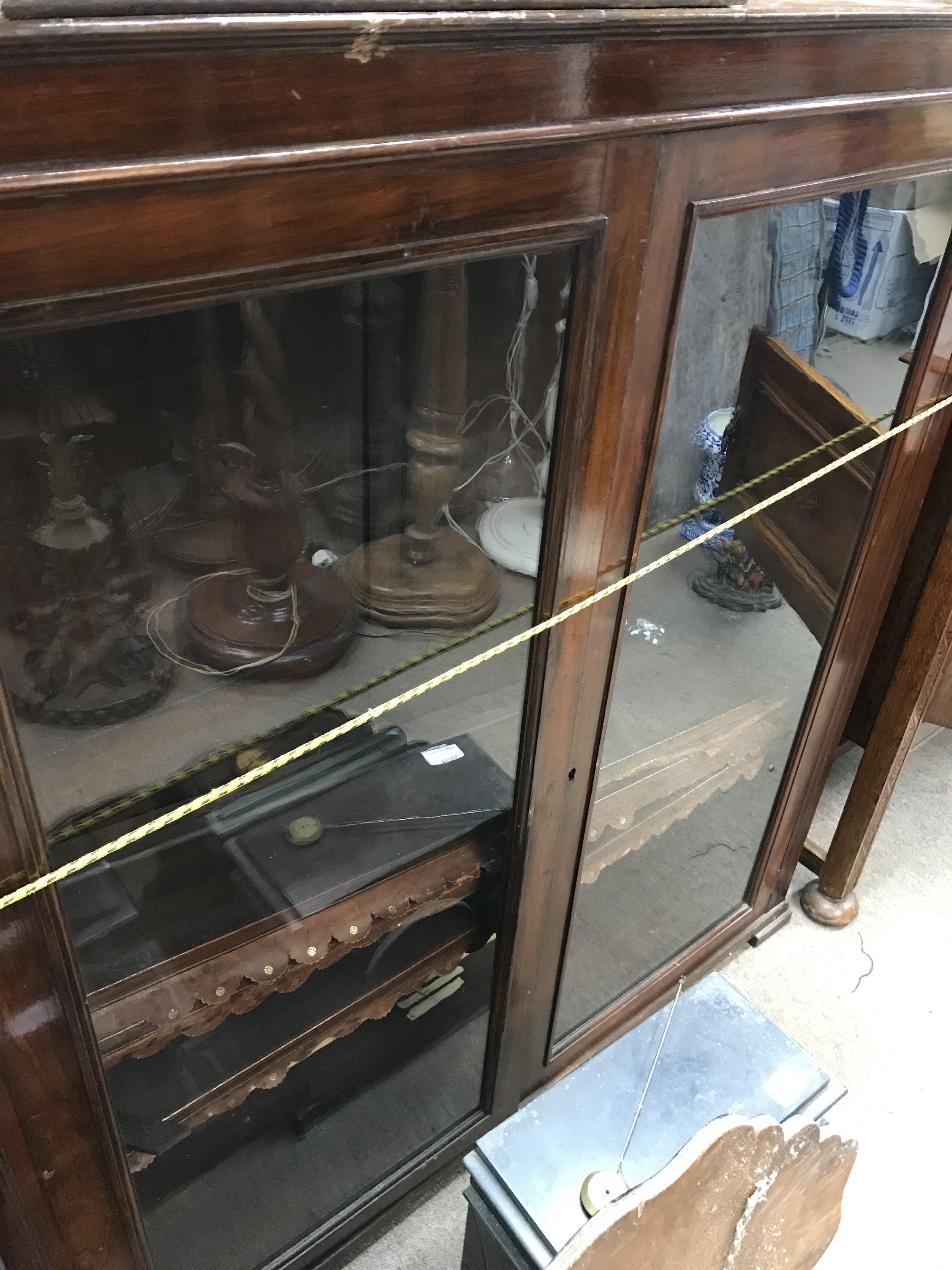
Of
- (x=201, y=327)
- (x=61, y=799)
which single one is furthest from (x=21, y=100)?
(x=61, y=799)

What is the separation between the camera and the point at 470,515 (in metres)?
0.78

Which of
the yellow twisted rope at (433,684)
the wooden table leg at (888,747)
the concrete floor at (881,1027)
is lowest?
the concrete floor at (881,1027)

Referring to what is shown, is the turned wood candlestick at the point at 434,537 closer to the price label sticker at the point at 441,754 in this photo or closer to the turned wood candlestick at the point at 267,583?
the turned wood candlestick at the point at 267,583

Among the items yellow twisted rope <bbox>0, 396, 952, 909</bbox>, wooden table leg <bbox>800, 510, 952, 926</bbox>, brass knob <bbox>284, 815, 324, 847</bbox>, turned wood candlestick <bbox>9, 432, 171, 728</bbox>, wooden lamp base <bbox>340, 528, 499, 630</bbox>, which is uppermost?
turned wood candlestick <bbox>9, 432, 171, 728</bbox>

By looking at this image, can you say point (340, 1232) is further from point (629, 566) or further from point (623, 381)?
point (623, 381)

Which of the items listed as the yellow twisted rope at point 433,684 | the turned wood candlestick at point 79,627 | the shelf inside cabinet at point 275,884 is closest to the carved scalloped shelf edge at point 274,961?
the shelf inside cabinet at point 275,884

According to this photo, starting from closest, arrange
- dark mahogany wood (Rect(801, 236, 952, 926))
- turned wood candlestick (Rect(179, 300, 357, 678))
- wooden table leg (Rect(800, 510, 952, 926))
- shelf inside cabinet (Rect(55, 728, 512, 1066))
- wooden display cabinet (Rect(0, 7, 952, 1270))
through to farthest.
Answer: wooden display cabinet (Rect(0, 7, 952, 1270)), turned wood candlestick (Rect(179, 300, 357, 678)), shelf inside cabinet (Rect(55, 728, 512, 1066)), dark mahogany wood (Rect(801, 236, 952, 926)), wooden table leg (Rect(800, 510, 952, 926))

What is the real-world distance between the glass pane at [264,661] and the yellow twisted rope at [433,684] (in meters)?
0.01

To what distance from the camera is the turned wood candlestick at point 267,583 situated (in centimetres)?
61

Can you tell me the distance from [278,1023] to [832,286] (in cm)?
89

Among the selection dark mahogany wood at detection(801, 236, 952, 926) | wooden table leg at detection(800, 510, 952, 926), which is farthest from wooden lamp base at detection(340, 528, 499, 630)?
wooden table leg at detection(800, 510, 952, 926)

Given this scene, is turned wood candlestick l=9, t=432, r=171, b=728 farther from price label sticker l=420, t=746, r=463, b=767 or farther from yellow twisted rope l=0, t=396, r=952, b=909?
price label sticker l=420, t=746, r=463, b=767

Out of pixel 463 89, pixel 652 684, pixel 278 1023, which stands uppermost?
pixel 463 89

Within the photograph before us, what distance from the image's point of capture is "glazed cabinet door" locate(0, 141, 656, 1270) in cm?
53
